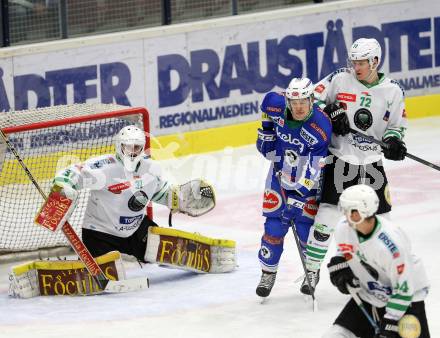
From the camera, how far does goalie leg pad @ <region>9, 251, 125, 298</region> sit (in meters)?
7.27

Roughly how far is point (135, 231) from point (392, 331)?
2.81 m

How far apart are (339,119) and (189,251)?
4.18 feet

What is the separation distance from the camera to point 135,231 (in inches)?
297

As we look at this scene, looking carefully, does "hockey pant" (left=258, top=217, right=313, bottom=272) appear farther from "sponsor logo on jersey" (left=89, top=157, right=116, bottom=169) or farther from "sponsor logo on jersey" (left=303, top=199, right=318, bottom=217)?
"sponsor logo on jersey" (left=89, top=157, right=116, bottom=169)

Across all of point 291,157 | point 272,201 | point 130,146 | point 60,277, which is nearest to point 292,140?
point 291,157

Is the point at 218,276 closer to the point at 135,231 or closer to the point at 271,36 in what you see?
the point at 135,231

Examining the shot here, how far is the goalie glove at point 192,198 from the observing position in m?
7.67

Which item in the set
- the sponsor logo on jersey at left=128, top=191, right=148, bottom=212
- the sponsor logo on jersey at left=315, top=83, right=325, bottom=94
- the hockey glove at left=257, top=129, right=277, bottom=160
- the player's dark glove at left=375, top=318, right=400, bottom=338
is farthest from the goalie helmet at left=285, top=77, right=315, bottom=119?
the player's dark glove at left=375, top=318, right=400, bottom=338

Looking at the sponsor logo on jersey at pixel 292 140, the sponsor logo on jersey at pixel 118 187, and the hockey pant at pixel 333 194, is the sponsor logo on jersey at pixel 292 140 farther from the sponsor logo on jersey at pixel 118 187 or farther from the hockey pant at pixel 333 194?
the sponsor logo on jersey at pixel 118 187

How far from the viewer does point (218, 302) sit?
7.09 m

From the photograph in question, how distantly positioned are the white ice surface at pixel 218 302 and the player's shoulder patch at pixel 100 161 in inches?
28.4

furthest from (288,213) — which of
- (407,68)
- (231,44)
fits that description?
(407,68)

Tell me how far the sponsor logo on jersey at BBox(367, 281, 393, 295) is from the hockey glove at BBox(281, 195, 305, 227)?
1.70 metres

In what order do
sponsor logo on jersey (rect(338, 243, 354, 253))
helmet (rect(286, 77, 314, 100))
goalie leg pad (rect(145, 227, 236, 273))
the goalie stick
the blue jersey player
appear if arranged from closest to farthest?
sponsor logo on jersey (rect(338, 243, 354, 253)) < helmet (rect(286, 77, 314, 100)) < the blue jersey player < the goalie stick < goalie leg pad (rect(145, 227, 236, 273))
